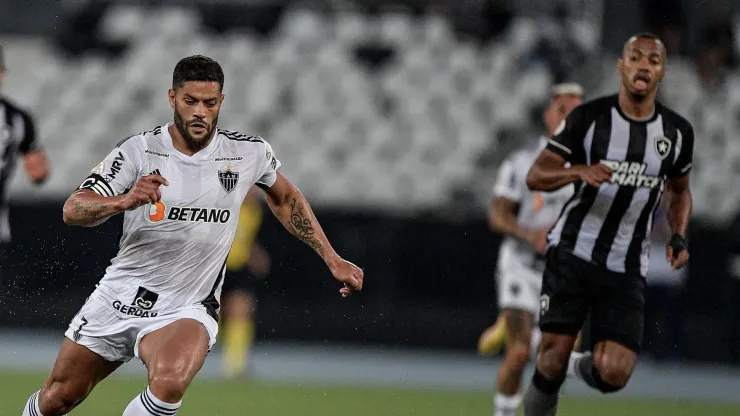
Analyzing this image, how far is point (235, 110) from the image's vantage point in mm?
16453

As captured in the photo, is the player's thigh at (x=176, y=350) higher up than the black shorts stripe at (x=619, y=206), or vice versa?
the black shorts stripe at (x=619, y=206)

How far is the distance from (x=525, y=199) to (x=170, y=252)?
4.00 m

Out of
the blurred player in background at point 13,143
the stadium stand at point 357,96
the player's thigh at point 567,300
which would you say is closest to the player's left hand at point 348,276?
the player's thigh at point 567,300

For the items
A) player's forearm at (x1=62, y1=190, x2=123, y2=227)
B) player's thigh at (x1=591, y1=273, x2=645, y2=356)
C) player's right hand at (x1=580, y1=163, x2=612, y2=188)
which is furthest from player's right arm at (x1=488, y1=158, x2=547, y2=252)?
player's forearm at (x1=62, y1=190, x2=123, y2=227)

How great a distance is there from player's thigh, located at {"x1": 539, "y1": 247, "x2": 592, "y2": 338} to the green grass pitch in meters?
2.71

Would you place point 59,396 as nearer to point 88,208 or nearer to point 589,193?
point 88,208

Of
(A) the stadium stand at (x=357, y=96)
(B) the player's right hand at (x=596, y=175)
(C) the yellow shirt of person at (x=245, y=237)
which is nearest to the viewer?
(B) the player's right hand at (x=596, y=175)

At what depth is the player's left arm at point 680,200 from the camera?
23.6 feet

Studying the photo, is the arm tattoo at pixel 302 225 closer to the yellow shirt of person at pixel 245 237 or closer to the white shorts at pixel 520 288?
the white shorts at pixel 520 288

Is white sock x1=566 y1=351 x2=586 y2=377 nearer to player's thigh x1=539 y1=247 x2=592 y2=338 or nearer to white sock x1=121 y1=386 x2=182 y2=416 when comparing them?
player's thigh x1=539 y1=247 x2=592 y2=338

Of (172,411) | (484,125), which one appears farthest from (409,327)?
(172,411)

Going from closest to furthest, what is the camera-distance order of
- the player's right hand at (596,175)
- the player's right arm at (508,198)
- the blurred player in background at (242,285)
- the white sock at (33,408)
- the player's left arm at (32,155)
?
the white sock at (33,408) < the player's right hand at (596,175) < the player's right arm at (508,198) < the player's left arm at (32,155) < the blurred player in background at (242,285)

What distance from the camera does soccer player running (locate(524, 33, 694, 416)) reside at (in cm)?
712

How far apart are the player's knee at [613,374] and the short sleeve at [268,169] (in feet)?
7.01
